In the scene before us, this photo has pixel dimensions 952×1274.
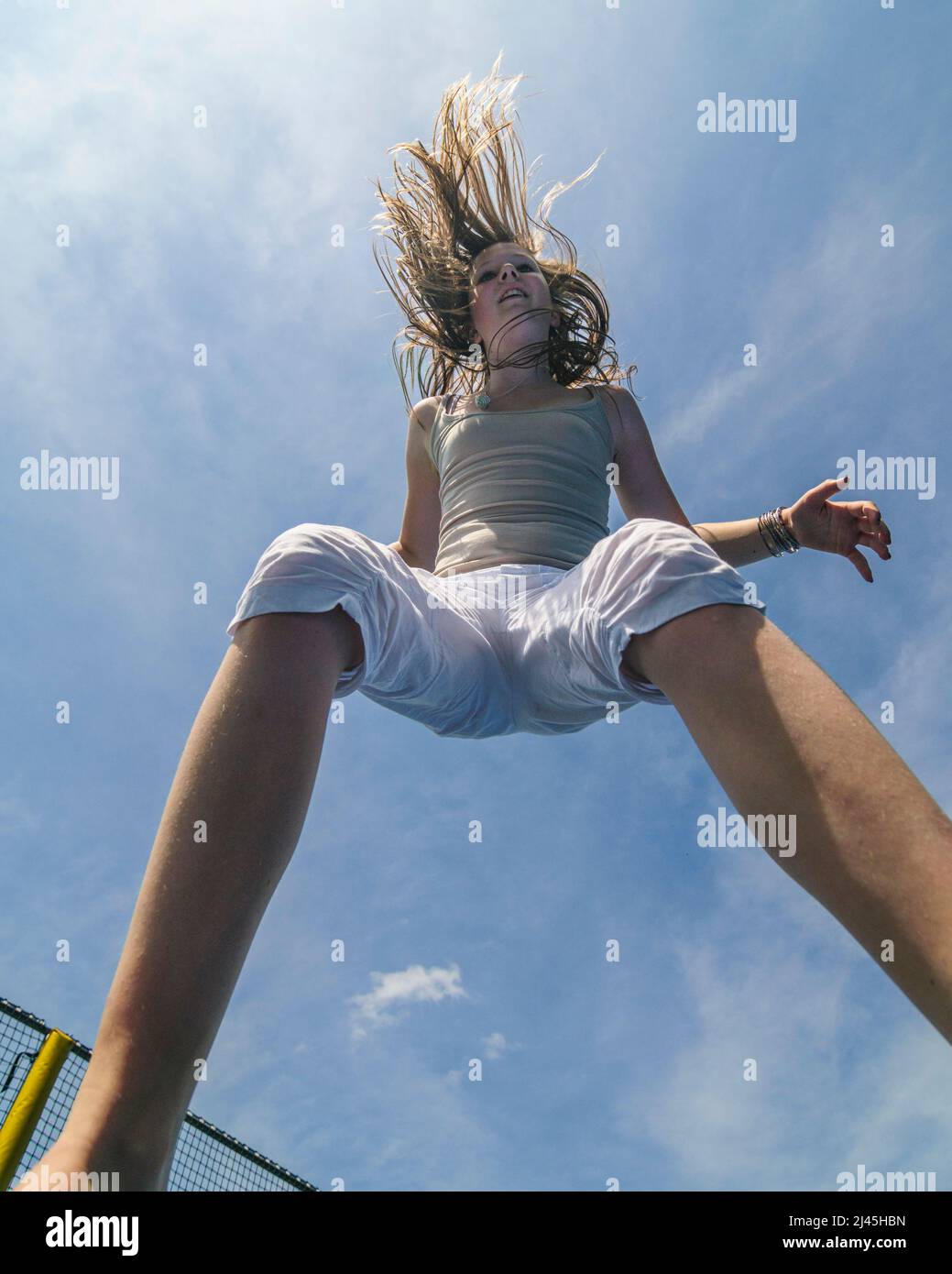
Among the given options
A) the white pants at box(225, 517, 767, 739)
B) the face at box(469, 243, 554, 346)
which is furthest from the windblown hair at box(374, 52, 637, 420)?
the white pants at box(225, 517, 767, 739)

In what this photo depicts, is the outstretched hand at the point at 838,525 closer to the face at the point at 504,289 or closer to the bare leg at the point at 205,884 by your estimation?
the face at the point at 504,289

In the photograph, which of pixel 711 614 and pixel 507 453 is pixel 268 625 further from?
pixel 507 453

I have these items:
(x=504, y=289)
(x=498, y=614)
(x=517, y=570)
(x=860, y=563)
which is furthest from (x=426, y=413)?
(x=860, y=563)

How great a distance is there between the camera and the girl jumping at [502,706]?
2.78ft

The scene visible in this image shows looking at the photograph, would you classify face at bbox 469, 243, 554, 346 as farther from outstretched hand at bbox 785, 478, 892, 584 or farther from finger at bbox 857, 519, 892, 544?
A: finger at bbox 857, 519, 892, 544

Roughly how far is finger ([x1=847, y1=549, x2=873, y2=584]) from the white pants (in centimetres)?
70

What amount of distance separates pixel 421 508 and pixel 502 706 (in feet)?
3.94

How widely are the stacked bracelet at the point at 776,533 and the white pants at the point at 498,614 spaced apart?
68 centimetres

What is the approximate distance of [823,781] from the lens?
942 millimetres

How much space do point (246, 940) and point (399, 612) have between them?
557 millimetres

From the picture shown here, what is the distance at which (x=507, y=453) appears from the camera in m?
2.24

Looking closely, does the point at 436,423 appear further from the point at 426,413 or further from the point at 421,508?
the point at 421,508

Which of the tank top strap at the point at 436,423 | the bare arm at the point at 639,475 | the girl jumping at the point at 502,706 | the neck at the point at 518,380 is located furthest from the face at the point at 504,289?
the girl jumping at the point at 502,706
